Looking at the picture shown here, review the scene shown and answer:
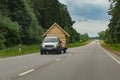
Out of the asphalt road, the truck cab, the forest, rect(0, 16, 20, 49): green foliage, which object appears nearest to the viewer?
the asphalt road

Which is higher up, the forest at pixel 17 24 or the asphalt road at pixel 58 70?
the forest at pixel 17 24

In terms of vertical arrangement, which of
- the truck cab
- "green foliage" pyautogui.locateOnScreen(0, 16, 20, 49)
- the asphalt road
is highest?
"green foliage" pyautogui.locateOnScreen(0, 16, 20, 49)

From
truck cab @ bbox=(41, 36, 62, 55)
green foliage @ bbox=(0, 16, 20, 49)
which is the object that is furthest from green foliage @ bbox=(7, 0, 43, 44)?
truck cab @ bbox=(41, 36, 62, 55)

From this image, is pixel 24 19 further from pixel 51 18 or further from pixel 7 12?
pixel 51 18

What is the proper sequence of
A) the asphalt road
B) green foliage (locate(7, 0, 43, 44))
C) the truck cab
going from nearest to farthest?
the asphalt road < the truck cab < green foliage (locate(7, 0, 43, 44))

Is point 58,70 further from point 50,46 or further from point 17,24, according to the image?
point 17,24

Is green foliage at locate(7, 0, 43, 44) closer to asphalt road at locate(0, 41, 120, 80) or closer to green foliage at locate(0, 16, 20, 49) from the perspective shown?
green foliage at locate(0, 16, 20, 49)

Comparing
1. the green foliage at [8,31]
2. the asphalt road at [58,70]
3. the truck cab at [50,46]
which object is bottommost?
the asphalt road at [58,70]

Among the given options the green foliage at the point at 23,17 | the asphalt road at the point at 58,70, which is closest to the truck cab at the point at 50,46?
the asphalt road at the point at 58,70

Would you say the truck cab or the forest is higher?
the forest

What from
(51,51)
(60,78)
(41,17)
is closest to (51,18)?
(41,17)

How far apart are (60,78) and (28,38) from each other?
77199 millimetres

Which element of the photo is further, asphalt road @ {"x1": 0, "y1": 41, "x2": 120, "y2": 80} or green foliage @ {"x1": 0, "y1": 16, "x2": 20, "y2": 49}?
green foliage @ {"x1": 0, "y1": 16, "x2": 20, "y2": 49}

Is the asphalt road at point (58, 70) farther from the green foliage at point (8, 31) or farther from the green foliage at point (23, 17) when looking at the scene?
the green foliage at point (23, 17)
